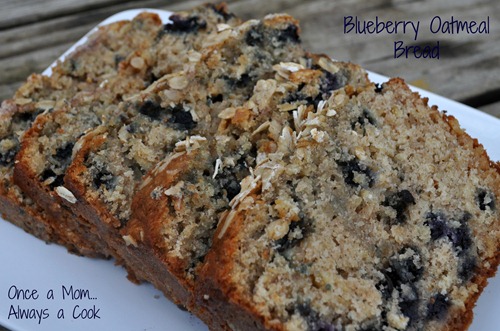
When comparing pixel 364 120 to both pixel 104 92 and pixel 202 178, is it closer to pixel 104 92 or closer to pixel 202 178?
pixel 202 178

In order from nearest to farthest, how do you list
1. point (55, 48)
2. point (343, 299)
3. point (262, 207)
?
point (343, 299) → point (262, 207) → point (55, 48)

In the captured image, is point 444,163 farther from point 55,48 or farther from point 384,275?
point 55,48

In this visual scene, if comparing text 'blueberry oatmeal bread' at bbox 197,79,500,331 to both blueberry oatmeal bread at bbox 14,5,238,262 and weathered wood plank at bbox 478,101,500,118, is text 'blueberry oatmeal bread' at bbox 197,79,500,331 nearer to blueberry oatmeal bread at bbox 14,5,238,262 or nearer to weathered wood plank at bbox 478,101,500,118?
blueberry oatmeal bread at bbox 14,5,238,262

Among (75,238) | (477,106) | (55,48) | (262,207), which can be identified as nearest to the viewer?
(262,207)

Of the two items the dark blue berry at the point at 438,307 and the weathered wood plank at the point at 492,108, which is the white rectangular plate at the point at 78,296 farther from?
the weathered wood plank at the point at 492,108

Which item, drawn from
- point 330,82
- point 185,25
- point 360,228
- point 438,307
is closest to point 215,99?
point 330,82

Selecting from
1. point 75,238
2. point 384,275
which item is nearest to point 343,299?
point 384,275
